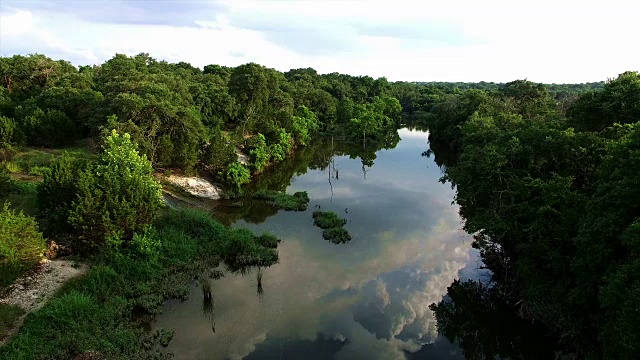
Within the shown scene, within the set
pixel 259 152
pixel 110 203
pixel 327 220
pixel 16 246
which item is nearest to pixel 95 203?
pixel 110 203

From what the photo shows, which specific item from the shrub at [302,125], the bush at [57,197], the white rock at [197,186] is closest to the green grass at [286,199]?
the white rock at [197,186]

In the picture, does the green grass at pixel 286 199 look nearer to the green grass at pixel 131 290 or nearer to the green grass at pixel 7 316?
the green grass at pixel 131 290

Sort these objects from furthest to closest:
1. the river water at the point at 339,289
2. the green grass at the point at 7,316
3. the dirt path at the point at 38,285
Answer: the river water at the point at 339,289, the dirt path at the point at 38,285, the green grass at the point at 7,316

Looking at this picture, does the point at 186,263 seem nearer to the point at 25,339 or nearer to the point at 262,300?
the point at 262,300

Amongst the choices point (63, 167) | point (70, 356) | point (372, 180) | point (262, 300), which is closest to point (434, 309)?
point (262, 300)

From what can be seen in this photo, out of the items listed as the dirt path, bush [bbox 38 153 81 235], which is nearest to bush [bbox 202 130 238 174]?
bush [bbox 38 153 81 235]
